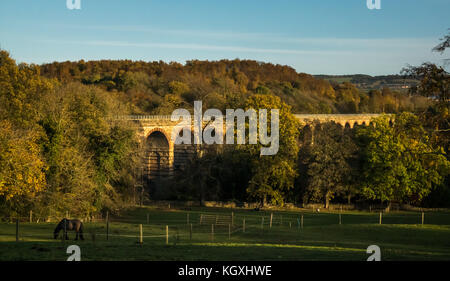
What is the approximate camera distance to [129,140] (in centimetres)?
3644

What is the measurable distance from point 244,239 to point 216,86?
264ft

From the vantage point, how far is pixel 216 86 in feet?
343

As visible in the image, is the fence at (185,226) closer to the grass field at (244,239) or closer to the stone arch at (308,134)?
the grass field at (244,239)

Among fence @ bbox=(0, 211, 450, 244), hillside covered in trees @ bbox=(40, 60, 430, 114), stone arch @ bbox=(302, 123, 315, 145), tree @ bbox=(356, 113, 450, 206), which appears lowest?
fence @ bbox=(0, 211, 450, 244)

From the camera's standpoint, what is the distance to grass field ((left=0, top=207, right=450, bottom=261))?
1583 centimetres

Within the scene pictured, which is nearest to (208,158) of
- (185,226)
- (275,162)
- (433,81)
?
(275,162)

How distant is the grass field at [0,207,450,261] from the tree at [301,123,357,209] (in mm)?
2923

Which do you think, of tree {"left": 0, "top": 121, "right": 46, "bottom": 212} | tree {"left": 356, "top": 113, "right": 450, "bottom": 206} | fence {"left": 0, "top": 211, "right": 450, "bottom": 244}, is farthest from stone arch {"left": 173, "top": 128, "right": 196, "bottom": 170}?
tree {"left": 0, "top": 121, "right": 46, "bottom": 212}

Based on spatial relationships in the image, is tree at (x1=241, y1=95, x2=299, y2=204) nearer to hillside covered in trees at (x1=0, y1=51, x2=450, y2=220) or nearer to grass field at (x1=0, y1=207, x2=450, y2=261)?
hillside covered in trees at (x1=0, y1=51, x2=450, y2=220)

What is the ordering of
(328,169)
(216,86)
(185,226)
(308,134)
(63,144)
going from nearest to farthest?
(185,226) < (63,144) < (328,169) < (308,134) < (216,86)

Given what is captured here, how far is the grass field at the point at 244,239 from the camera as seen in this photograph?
51.9 ft

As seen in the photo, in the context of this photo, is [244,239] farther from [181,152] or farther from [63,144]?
[181,152]

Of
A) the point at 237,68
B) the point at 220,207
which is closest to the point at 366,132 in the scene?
the point at 220,207

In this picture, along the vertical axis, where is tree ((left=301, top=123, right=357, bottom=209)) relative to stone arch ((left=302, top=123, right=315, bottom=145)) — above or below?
below
